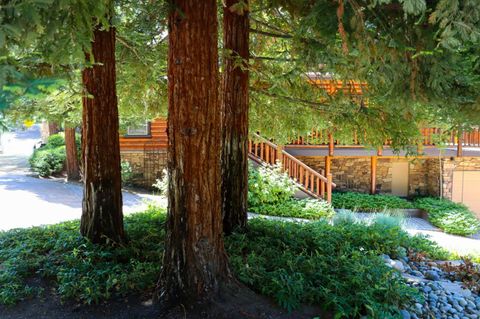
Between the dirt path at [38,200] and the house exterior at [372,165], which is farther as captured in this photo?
the house exterior at [372,165]

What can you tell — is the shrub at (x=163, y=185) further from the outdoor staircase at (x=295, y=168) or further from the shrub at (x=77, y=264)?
the shrub at (x=77, y=264)

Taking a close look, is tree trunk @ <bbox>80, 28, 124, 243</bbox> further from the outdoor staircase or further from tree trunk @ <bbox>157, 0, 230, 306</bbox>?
the outdoor staircase

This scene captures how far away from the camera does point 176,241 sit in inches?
166

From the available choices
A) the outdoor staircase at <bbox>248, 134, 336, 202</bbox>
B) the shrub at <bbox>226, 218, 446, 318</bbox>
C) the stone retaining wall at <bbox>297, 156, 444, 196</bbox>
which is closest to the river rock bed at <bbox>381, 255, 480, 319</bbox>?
the shrub at <bbox>226, 218, 446, 318</bbox>

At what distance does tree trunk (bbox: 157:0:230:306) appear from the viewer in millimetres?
4059

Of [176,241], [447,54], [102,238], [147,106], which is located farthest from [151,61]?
[447,54]

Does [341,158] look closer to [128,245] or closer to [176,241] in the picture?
[128,245]

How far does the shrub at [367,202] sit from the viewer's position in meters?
15.1

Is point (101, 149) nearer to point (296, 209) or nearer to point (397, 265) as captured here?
point (397, 265)

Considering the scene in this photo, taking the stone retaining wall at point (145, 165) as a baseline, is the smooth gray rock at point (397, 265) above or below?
below

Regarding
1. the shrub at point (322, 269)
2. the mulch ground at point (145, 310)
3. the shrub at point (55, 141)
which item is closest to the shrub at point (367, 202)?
the shrub at point (322, 269)

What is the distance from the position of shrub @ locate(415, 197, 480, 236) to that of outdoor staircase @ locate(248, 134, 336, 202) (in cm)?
362

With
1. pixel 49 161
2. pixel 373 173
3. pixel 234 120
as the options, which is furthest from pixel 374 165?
pixel 49 161

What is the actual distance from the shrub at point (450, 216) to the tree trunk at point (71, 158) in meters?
12.8
